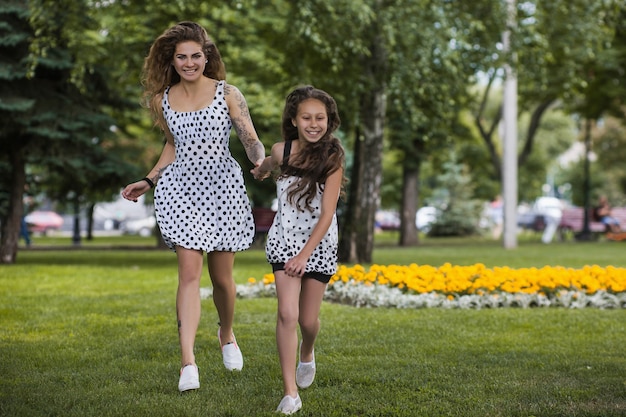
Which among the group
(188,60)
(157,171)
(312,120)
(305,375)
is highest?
(188,60)

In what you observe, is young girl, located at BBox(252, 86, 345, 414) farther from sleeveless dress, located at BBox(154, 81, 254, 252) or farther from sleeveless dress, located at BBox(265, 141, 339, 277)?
sleeveless dress, located at BBox(154, 81, 254, 252)

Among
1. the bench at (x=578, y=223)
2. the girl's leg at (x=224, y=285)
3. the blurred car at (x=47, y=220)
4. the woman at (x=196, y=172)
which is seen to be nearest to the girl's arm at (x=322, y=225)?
the woman at (x=196, y=172)

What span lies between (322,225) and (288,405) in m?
0.94

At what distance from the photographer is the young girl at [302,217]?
493 cm

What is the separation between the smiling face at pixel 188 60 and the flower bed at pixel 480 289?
16.8ft

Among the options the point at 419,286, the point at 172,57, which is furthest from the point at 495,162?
the point at 172,57

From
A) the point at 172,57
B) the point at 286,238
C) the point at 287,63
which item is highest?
the point at 287,63

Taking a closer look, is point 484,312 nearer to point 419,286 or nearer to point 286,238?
point 419,286

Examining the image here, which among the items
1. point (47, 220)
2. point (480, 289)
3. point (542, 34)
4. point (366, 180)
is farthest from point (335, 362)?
point (47, 220)

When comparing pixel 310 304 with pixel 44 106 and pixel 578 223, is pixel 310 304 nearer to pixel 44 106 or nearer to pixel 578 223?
pixel 44 106

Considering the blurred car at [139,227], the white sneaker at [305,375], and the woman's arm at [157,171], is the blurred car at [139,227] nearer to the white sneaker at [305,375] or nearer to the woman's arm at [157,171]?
the woman's arm at [157,171]

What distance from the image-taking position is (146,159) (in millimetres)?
28219

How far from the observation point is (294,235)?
507 cm

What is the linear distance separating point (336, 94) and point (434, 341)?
32.7ft
